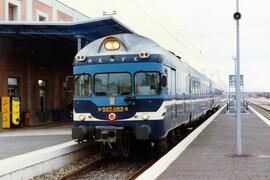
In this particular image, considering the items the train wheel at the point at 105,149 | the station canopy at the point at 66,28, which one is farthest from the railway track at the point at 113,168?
the station canopy at the point at 66,28

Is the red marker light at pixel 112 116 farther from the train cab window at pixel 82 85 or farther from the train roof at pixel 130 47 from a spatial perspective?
the train roof at pixel 130 47

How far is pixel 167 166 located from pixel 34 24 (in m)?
14.2

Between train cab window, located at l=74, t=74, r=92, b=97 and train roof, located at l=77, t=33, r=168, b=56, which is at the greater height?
train roof, located at l=77, t=33, r=168, b=56

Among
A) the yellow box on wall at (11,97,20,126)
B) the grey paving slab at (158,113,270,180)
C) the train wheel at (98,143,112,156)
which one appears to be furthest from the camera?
the yellow box on wall at (11,97,20,126)

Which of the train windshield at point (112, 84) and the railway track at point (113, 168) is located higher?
the train windshield at point (112, 84)

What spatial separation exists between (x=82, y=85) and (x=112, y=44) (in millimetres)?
1298

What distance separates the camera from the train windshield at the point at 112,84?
→ 12961mm

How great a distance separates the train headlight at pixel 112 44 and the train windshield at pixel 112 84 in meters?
0.67

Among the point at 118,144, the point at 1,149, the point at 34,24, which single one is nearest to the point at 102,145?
the point at 118,144

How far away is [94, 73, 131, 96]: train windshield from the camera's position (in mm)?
12961

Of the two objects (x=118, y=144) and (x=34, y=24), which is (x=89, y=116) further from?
(x=34, y=24)

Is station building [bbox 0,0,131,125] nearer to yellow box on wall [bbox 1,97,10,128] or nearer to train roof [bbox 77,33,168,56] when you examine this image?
yellow box on wall [bbox 1,97,10,128]

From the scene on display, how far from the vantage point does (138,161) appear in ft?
47.9

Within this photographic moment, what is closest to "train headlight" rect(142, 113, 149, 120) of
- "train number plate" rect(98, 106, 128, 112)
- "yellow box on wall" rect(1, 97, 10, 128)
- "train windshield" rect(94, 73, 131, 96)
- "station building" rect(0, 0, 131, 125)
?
"train number plate" rect(98, 106, 128, 112)
